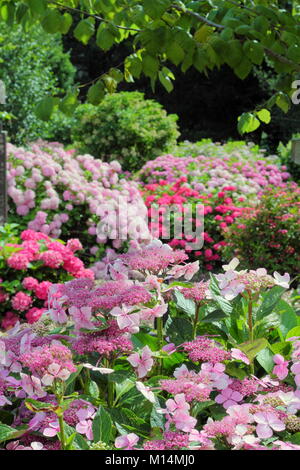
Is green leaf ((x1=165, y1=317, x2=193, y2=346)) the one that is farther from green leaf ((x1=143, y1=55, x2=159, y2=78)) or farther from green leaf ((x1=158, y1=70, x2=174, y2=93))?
green leaf ((x1=158, y1=70, x2=174, y2=93))

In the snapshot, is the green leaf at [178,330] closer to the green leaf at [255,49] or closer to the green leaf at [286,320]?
the green leaf at [286,320]

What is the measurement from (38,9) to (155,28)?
0.48m

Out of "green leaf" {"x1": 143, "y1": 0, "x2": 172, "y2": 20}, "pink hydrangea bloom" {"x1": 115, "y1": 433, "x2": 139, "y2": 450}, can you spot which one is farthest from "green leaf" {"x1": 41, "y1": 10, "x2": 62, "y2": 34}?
"pink hydrangea bloom" {"x1": 115, "y1": 433, "x2": 139, "y2": 450}

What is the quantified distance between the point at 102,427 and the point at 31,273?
3.67 metres

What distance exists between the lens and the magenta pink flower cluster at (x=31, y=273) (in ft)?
14.8

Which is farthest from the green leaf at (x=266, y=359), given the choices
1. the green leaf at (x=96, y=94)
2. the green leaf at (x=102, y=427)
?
the green leaf at (x=96, y=94)

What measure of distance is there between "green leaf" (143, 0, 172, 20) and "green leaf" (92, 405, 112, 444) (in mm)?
1514

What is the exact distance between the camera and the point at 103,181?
7289 millimetres

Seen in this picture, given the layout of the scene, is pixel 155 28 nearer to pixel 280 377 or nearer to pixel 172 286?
pixel 172 286

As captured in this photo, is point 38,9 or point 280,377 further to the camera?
point 38,9

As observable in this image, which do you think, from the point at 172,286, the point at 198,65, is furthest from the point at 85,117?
the point at 172,286

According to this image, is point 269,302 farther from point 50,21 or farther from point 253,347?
point 50,21

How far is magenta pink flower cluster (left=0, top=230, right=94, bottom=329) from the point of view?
4.52 metres
